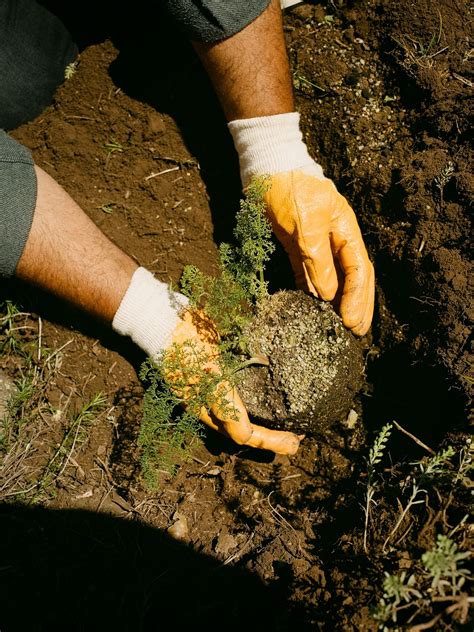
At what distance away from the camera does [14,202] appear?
2.17 meters

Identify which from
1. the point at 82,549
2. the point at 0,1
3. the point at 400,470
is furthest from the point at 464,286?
the point at 0,1

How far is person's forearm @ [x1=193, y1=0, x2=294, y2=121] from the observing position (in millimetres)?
2215

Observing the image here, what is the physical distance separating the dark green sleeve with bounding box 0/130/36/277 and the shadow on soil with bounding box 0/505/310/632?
119 cm

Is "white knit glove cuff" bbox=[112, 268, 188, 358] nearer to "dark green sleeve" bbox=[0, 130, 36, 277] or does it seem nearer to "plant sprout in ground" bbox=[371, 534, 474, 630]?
"dark green sleeve" bbox=[0, 130, 36, 277]

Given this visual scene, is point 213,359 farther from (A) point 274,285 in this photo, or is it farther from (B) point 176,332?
(A) point 274,285

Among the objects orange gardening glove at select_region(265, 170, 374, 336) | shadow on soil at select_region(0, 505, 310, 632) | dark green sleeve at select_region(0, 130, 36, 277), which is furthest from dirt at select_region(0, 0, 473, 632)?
dark green sleeve at select_region(0, 130, 36, 277)

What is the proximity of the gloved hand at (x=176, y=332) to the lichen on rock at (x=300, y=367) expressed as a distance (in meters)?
0.08

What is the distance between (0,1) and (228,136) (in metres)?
1.25

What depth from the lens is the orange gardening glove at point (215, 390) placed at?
2068 millimetres

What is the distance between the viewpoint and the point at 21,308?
258cm

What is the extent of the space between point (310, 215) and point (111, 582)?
187cm

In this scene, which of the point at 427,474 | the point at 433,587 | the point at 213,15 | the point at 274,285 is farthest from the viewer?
the point at 274,285

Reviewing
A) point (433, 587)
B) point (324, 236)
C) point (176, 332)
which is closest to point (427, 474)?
point (433, 587)

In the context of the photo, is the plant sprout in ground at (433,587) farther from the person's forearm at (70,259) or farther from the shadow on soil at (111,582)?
the person's forearm at (70,259)
